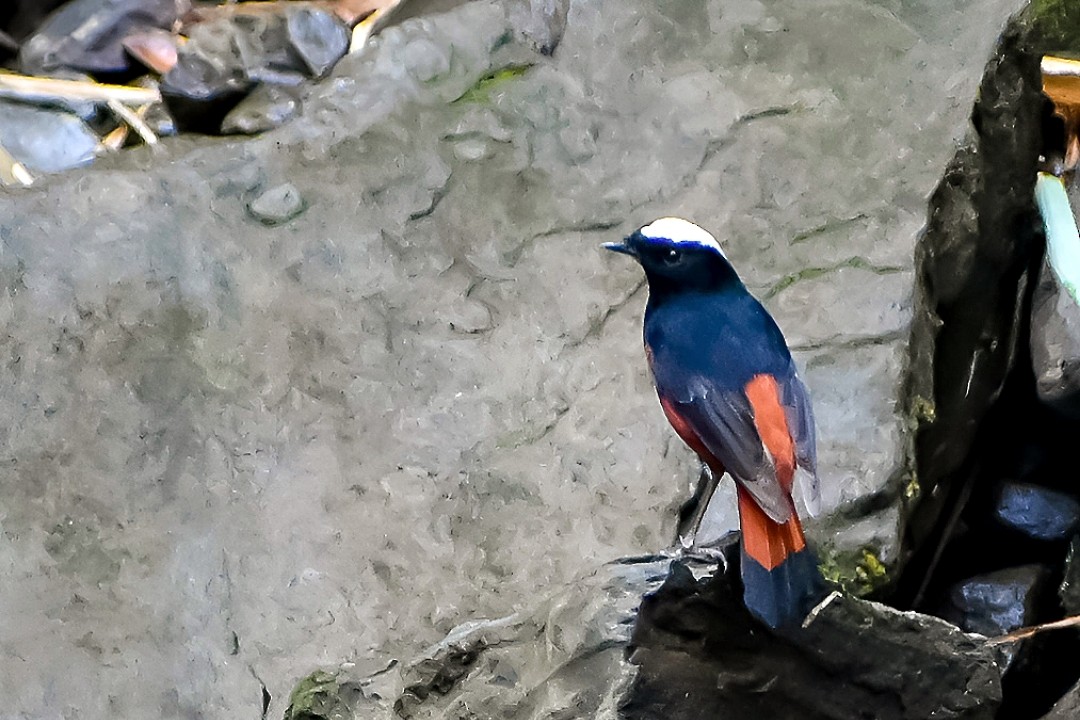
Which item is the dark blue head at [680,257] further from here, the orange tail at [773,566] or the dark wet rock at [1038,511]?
the dark wet rock at [1038,511]

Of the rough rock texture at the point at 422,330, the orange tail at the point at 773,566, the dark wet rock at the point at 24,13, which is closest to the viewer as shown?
the orange tail at the point at 773,566

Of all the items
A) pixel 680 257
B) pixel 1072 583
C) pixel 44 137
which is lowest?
pixel 44 137

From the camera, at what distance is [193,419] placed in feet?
8.48

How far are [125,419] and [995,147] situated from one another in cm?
222

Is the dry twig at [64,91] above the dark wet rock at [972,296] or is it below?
below

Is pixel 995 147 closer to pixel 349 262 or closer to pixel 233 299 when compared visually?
pixel 349 262

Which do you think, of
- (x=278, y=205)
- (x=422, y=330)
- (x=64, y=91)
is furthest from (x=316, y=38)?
(x=422, y=330)

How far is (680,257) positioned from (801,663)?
0.68 m

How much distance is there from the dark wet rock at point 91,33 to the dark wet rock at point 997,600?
3.35 metres

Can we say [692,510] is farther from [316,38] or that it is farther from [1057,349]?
[316,38]

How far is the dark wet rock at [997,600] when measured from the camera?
8.12 feet

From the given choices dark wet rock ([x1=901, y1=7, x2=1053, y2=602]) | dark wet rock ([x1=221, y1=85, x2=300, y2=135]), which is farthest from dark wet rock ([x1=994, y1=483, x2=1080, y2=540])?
dark wet rock ([x1=221, y1=85, x2=300, y2=135])

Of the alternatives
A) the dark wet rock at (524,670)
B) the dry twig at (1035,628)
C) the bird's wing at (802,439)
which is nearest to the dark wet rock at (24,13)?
the dark wet rock at (524,670)

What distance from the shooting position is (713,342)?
70.6 inches
